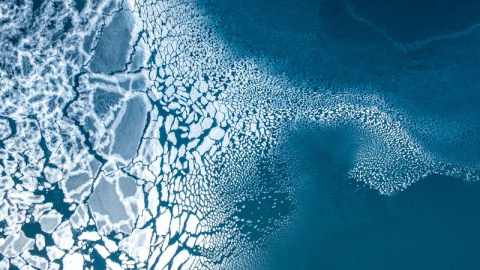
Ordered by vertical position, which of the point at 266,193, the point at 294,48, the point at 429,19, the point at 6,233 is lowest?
the point at 6,233

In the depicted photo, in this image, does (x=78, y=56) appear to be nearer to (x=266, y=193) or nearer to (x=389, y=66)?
(x=266, y=193)

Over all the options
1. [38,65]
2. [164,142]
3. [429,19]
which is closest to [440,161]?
[429,19]

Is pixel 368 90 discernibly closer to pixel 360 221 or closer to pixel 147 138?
pixel 360 221

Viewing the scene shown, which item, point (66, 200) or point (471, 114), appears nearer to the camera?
point (66, 200)

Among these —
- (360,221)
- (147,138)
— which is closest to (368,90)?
(360,221)
